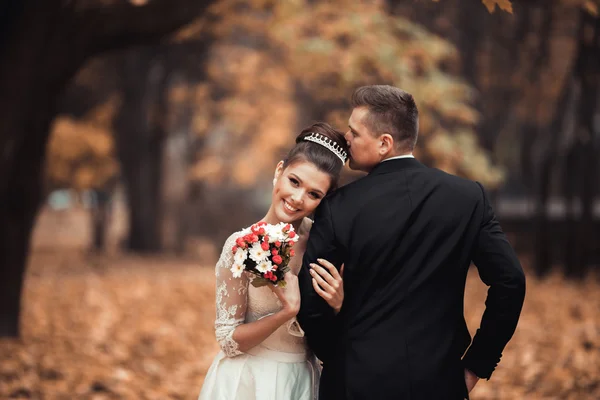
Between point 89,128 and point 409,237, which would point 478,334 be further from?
point 89,128

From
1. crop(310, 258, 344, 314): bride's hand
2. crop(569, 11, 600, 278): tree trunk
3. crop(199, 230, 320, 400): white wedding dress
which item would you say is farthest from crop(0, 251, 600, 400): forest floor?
crop(310, 258, 344, 314): bride's hand

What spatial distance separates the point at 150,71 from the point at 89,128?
238 cm

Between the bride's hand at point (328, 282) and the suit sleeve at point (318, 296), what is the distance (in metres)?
0.05

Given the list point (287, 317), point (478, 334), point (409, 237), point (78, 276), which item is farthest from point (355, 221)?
point (78, 276)

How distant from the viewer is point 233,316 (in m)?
3.08

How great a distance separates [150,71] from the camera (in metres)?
18.0

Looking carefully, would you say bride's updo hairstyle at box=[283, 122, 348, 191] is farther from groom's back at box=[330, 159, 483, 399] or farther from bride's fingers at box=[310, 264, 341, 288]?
bride's fingers at box=[310, 264, 341, 288]

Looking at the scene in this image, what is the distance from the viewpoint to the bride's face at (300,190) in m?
2.92

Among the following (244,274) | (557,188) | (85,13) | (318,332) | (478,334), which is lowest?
(557,188)

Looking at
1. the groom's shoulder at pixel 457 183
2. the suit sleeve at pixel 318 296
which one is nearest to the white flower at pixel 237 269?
the suit sleeve at pixel 318 296

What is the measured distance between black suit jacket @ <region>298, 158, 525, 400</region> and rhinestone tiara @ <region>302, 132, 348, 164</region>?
171 mm

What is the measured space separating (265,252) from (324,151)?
55 cm

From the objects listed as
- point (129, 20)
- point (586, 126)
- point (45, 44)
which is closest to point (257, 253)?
point (129, 20)

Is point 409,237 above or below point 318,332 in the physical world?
above
